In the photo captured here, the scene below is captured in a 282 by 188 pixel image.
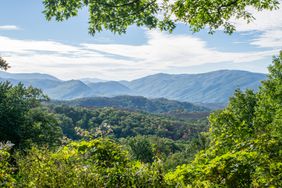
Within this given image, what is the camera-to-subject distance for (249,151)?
8117mm

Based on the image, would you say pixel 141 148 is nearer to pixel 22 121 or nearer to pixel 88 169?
pixel 22 121

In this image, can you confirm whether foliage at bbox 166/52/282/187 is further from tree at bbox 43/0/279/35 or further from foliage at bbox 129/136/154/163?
foliage at bbox 129/136/154/163

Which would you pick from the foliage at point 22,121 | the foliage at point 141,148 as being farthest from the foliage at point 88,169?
the foliage at point 141,148

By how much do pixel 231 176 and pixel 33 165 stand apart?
4189 mm

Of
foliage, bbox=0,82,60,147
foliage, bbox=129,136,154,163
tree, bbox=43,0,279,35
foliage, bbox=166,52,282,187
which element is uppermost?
tree, bbox=43,0,279,35

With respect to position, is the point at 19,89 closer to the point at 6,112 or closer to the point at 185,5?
the point at 6,112

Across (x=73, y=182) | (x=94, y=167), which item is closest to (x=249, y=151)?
(x=94, y=167)

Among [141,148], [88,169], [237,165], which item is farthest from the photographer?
[141,148]

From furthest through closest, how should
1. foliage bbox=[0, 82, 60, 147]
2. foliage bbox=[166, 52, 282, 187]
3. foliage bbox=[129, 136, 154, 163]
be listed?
foliage bbox=[129, 136, 154, 163], foliage bbox=[0, 82, 60, 147], foliage bbox=[166, 52, 282, 187]

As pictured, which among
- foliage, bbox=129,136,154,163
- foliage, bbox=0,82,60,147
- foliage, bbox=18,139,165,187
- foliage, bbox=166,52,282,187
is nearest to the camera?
foliage, bbox=18,139,165,187

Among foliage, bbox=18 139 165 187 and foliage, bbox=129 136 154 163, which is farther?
foliage, bbox=129 136 154 163

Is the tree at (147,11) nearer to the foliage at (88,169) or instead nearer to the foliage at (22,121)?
the foliage at (88,169)

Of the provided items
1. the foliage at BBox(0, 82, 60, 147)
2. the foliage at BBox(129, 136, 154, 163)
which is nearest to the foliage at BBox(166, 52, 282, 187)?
the foliage at BBox(0, 82, 60, 147)

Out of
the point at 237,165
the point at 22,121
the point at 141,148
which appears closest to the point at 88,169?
the point at 237,165
